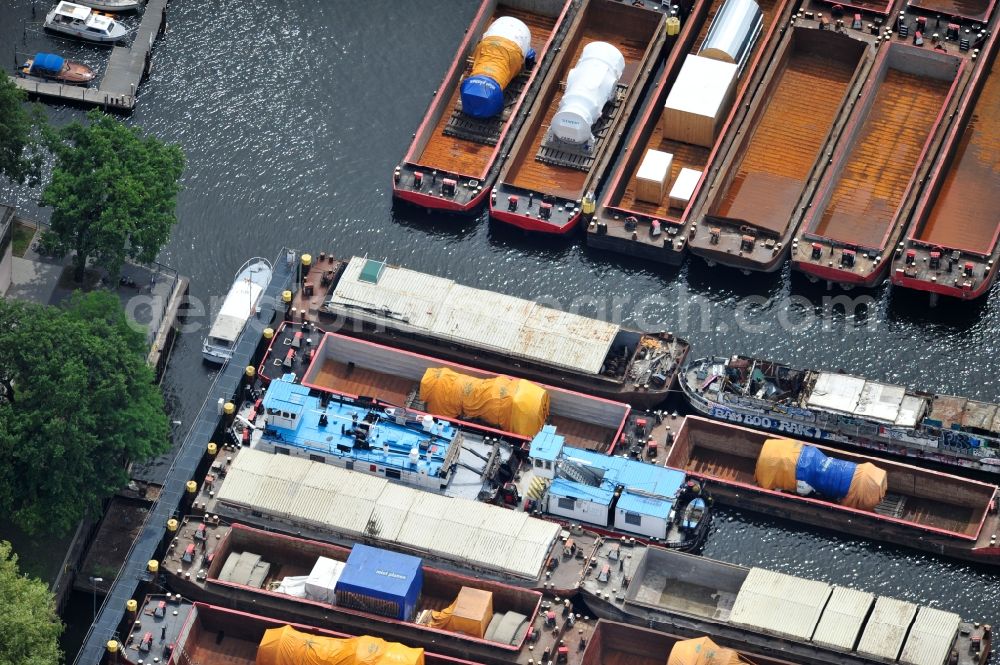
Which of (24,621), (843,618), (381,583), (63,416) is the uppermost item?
(843,618)

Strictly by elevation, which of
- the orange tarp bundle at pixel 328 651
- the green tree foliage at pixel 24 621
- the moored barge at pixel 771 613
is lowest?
the green tree foliage at pixel 24 621

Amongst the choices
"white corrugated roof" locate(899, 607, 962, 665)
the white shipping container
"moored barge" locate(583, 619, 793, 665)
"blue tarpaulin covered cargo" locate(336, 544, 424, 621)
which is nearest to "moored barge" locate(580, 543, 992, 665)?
"white corrugated roof" locate(899, 607, 962, 665)

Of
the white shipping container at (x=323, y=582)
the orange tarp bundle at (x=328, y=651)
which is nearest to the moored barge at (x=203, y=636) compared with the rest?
the orange tarp bundle at (x=328, y=651)

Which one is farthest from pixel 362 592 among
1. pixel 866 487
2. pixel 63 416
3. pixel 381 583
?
pixel 866 487

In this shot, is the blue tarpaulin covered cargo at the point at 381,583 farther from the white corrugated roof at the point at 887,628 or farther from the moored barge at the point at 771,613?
the white corrugated roof at the point at 887,628

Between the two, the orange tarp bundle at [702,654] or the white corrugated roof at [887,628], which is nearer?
the orange tarp bundle at [702,654]

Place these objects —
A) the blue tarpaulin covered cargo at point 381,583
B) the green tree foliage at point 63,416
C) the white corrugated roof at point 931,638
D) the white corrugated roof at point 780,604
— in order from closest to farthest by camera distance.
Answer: the white corrugated roof at point 931,638, the white corrugated roof at point 780,604, the blue tarpaulin covered cargo at point 381,583, the green tree foliage at point 63,416

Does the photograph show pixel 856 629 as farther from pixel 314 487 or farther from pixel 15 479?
pixel 15 479

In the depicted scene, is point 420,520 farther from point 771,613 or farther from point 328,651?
point 771,613
